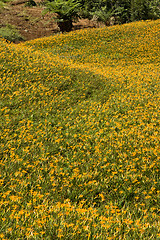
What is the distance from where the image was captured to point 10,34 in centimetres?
1753

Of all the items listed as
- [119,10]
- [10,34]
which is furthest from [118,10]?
[10,34]

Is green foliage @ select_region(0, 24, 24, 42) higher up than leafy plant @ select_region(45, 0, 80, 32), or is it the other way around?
leafy plant @ select_region(45, 0, 80, 32)

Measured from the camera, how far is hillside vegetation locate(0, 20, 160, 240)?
293 cm

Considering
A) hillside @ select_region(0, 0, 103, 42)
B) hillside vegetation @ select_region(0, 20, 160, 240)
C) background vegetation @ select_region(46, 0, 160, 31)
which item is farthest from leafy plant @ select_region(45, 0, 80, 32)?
hillside vegetation @ select_region(0, 20, 160, 240)

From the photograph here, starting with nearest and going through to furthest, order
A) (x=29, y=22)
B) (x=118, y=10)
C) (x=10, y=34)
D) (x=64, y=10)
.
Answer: (x=10, y=34)
(x=64, y=10)
(x=118, y=10)
(x=29, y=22)

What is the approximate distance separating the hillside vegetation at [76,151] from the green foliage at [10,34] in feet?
22.4

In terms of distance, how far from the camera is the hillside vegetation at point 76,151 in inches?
115

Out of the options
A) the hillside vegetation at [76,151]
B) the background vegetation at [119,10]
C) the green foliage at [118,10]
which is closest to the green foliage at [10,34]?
the green foliage at [118,10]

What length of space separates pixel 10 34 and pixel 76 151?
14838 mm

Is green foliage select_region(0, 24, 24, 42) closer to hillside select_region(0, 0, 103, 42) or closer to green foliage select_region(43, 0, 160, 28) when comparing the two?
hillside select_region(0, 0, 103, 42)

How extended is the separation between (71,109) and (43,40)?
11.4 meters

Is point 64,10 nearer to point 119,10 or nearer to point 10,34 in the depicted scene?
point 10,34

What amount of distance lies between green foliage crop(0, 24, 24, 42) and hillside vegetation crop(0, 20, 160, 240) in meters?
6.82

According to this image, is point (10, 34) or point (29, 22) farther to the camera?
point (29, 22)
